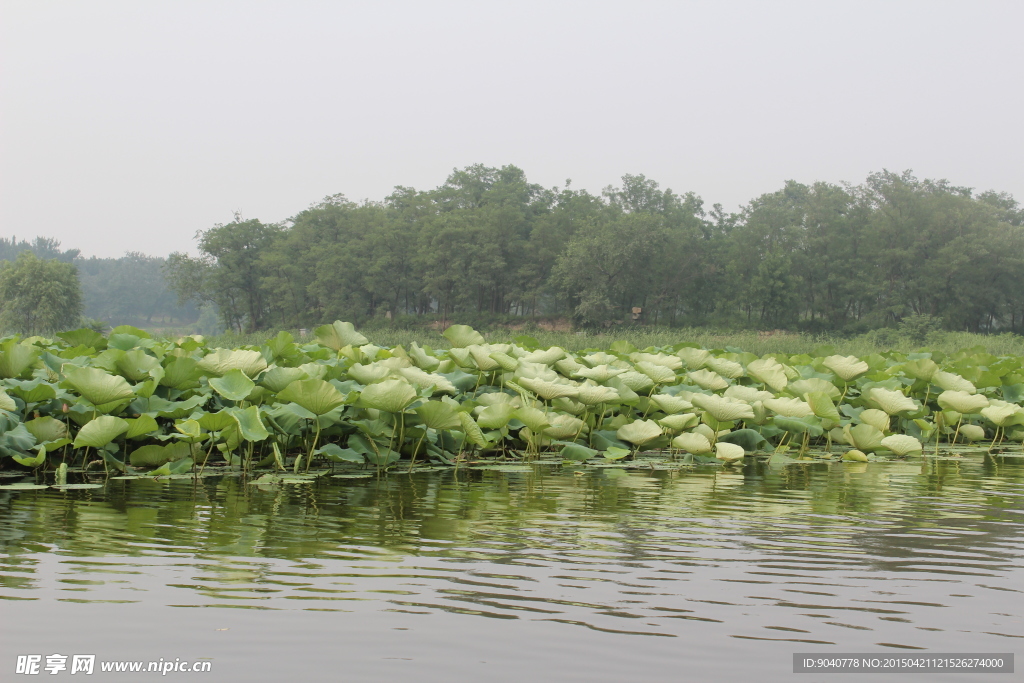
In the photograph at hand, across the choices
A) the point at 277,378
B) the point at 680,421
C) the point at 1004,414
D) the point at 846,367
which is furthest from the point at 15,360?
the point at 1004,414

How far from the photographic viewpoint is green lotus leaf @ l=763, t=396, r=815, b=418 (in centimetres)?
544

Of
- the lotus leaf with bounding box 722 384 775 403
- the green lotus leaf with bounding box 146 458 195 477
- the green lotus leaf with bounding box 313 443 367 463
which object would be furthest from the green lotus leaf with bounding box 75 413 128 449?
the lotus leaf with bounding box 722 384 775 403

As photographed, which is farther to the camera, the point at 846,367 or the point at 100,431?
the point at 846,367

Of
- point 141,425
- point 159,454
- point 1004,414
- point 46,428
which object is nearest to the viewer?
point 141,425

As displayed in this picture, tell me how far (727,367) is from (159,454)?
431 cm

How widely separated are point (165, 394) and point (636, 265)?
158 ft

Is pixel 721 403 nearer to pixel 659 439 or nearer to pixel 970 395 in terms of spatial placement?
pixel 659 439

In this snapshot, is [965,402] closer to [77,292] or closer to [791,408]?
[791,408]

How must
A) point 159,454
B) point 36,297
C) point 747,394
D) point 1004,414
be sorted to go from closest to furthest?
point 159,454 < point 747,394 < point 1004,414 < point 36,297

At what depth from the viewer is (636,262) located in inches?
2032

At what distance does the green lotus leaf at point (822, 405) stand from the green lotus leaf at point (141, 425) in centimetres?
400

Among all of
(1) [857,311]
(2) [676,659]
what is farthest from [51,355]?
(1) [857,311]

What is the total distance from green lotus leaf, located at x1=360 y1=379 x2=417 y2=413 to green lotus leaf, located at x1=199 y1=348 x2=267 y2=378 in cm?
74

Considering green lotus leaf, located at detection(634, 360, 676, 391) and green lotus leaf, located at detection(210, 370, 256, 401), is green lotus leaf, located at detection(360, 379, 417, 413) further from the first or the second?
green lotus leaf, located at detection(634, 360, 676, 391)
